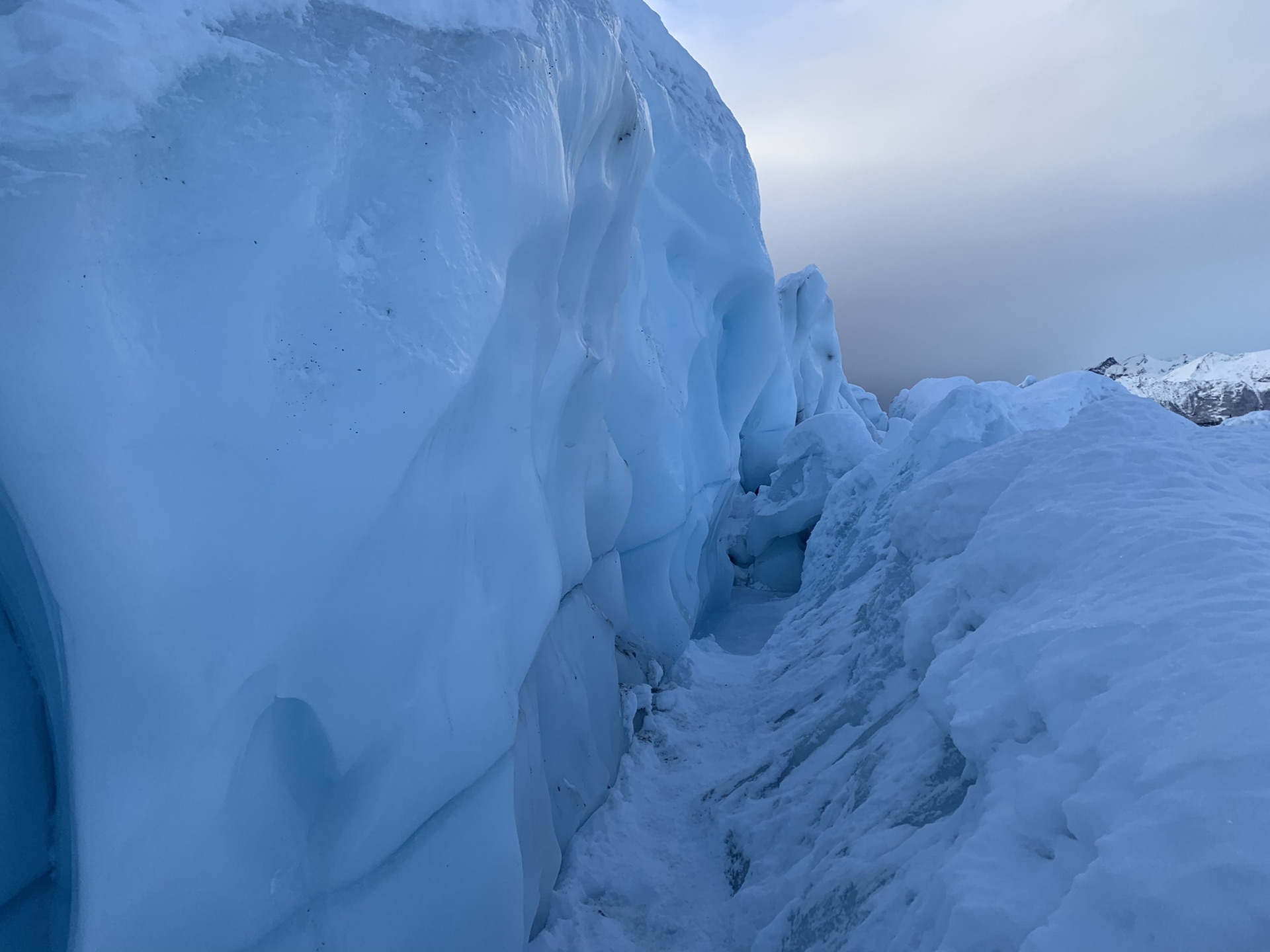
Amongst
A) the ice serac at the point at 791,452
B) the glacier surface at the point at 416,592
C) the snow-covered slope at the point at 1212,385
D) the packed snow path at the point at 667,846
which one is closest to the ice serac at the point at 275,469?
the glacier surface at the point at 416,592

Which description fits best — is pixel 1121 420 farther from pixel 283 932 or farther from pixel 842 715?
pixel 283 932

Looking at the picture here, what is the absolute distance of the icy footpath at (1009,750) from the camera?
139cm

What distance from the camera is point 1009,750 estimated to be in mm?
1978

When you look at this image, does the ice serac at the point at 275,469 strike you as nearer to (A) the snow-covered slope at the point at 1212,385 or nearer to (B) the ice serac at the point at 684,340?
(B) the ice serac at the point at 684,340

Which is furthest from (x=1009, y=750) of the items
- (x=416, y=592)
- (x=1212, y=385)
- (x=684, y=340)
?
(x=1212, y=385)

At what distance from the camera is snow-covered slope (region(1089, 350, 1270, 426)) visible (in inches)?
2441

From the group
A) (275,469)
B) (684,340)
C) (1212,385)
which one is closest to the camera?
(275,469)

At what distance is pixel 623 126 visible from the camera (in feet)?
14.2

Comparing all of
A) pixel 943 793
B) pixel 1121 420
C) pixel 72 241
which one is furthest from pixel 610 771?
pixel 72 241

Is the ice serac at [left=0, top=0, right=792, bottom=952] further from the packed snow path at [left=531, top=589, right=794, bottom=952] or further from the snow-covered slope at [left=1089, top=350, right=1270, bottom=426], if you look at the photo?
the snow-covered slope at [left=1089, top=350, right=1270, bottom=426]

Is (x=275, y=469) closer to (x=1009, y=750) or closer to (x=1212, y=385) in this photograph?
(x=1009, y=750)

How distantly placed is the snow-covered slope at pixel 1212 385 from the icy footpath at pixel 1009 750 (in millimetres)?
67599

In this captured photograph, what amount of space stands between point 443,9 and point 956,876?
323cm

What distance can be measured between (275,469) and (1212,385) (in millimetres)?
86052
